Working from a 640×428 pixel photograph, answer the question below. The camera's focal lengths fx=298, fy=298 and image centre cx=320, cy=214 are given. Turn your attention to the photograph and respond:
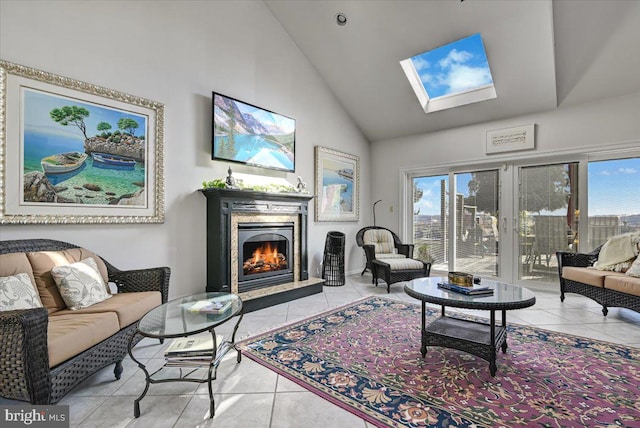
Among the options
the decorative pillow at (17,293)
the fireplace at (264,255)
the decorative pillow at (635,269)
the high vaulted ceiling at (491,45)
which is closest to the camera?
the decorative pillow at (17,293)

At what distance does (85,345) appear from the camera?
71.0 inches

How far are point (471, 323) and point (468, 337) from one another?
12.6 inches

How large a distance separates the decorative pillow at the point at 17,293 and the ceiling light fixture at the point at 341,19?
4493 mm

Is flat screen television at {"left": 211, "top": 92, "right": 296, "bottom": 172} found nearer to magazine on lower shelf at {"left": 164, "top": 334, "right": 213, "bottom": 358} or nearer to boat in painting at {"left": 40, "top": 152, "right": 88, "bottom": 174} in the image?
boat in painting at {"left": 40, "top": 152, "right": 88, "bottom": 174}

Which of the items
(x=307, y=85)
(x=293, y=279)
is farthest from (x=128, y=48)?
(x=293, y=279)

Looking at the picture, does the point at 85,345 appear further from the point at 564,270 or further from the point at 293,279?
the point at 564,270

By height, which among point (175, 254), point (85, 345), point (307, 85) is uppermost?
point (307, 85)

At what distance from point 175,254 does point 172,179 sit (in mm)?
854

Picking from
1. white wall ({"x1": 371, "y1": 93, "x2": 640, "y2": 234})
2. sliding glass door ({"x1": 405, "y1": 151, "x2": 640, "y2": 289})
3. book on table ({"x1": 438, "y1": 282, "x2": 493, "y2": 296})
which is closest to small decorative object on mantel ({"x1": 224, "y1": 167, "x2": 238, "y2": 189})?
book on table ({"x1": 438, "y1": 282, "x2": 493, "y2": 296})

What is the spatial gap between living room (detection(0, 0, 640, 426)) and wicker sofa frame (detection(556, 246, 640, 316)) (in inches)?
8.3

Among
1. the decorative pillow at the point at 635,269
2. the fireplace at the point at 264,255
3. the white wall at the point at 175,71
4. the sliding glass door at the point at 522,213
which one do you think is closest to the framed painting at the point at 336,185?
the white wall at the point at 175,71

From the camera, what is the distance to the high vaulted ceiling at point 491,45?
11.0 ft

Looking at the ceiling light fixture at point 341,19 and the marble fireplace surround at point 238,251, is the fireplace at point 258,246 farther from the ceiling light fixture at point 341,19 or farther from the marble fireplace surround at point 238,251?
the ceiling light fixture at point 341,19

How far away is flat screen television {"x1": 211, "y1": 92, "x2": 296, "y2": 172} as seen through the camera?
371 cm
